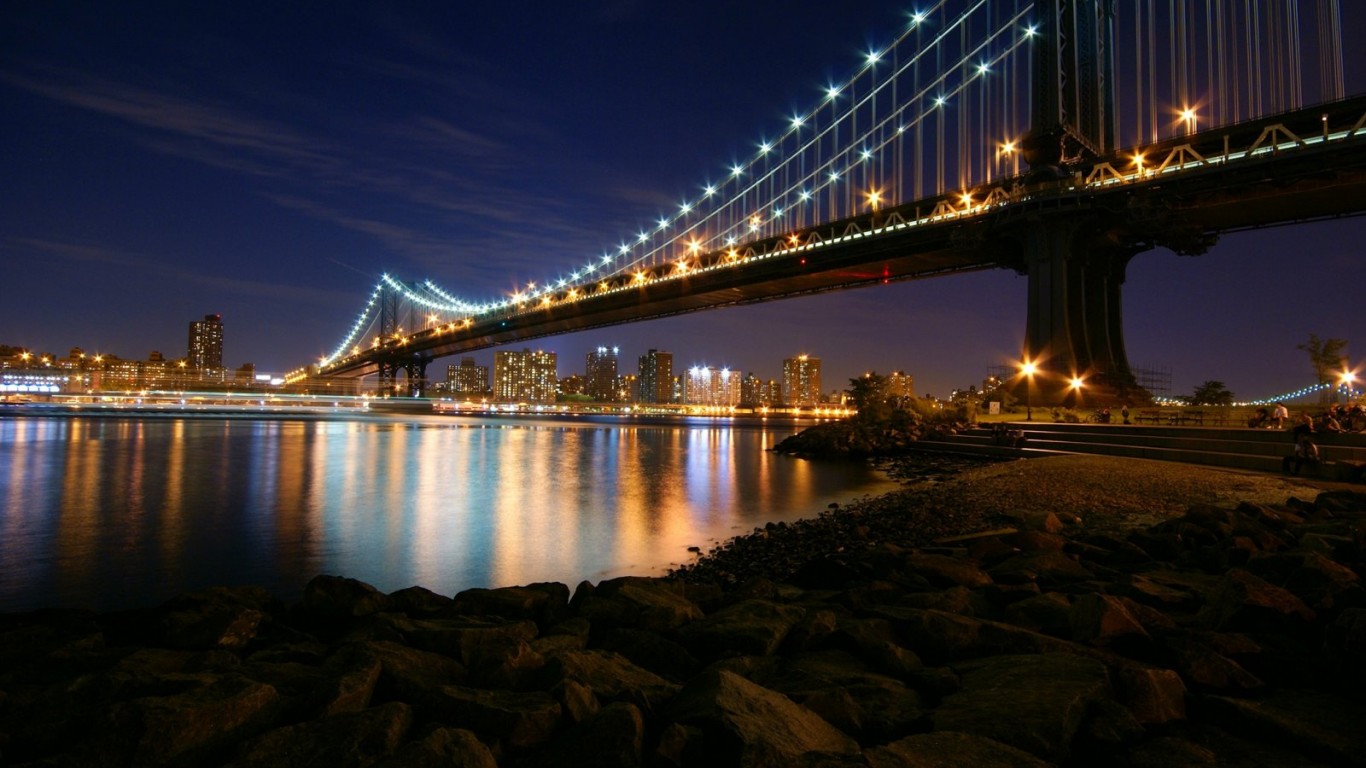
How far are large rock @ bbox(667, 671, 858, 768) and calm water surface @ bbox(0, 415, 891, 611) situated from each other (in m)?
4.88

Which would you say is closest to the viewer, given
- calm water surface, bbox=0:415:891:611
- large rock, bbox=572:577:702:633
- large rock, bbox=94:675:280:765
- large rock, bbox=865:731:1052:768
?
large rock, bbox=865:731:1052:768

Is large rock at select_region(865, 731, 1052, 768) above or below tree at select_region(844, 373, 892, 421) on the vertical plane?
below

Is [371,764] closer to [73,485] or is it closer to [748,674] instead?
[748,674]

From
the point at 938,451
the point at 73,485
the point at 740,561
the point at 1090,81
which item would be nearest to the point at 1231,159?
the point at 1090,81

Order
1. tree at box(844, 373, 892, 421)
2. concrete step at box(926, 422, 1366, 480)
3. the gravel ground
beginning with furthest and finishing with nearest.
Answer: tree at box(844, 373, 892, 421), concrete step at box(926, 422, 1366, 480), the gravel ground

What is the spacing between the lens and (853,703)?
265 centimetres

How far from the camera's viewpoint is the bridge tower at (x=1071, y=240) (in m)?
22.1

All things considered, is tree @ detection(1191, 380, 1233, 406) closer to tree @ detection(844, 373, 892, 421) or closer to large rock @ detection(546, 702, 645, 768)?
tree @ detection(844, 373, 892, 421)

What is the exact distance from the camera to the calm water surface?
7375 millimetres

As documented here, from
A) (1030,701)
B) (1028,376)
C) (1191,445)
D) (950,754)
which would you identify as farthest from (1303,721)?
(1028,376)

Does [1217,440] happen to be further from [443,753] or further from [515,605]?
[443,753]

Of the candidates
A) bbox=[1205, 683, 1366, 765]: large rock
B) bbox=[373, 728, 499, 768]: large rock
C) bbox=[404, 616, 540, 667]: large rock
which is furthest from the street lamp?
bbox=[373, 728, 499, 768]: large rock

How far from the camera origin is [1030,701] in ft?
8.49

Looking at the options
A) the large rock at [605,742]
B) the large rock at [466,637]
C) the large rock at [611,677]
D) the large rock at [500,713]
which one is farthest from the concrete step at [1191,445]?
the large rock at [500,713]
